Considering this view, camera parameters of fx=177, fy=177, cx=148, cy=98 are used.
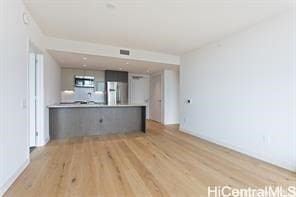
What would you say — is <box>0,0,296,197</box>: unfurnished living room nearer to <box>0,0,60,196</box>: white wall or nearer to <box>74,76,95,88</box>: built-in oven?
<box>0,0,60,196</box>: white wall

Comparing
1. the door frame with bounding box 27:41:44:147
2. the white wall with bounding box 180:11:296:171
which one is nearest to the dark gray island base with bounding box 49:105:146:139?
the door frame with bounding box 27:41:44:147

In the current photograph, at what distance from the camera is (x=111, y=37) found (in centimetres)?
445

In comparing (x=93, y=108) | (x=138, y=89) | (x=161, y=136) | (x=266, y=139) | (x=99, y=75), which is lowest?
(x=161, y=136)

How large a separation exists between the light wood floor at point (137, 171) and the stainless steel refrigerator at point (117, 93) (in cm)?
354

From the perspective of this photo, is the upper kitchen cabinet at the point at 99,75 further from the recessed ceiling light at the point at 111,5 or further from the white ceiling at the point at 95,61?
the recessed ceiling light at the point at 111,5

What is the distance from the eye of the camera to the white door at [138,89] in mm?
9025

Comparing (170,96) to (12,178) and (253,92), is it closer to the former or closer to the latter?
(253,92)

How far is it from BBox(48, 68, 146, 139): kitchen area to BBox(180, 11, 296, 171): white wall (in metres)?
2.31

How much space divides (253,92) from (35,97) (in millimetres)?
4820

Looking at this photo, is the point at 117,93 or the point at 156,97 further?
the point at 156,97

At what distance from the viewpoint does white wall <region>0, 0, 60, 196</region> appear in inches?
86.5

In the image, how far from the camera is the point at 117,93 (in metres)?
7.92

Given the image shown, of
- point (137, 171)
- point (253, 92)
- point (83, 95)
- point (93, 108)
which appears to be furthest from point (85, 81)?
point (253, 92)

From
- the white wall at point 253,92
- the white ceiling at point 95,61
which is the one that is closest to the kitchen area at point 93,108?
the white ceiling at point 95,61
